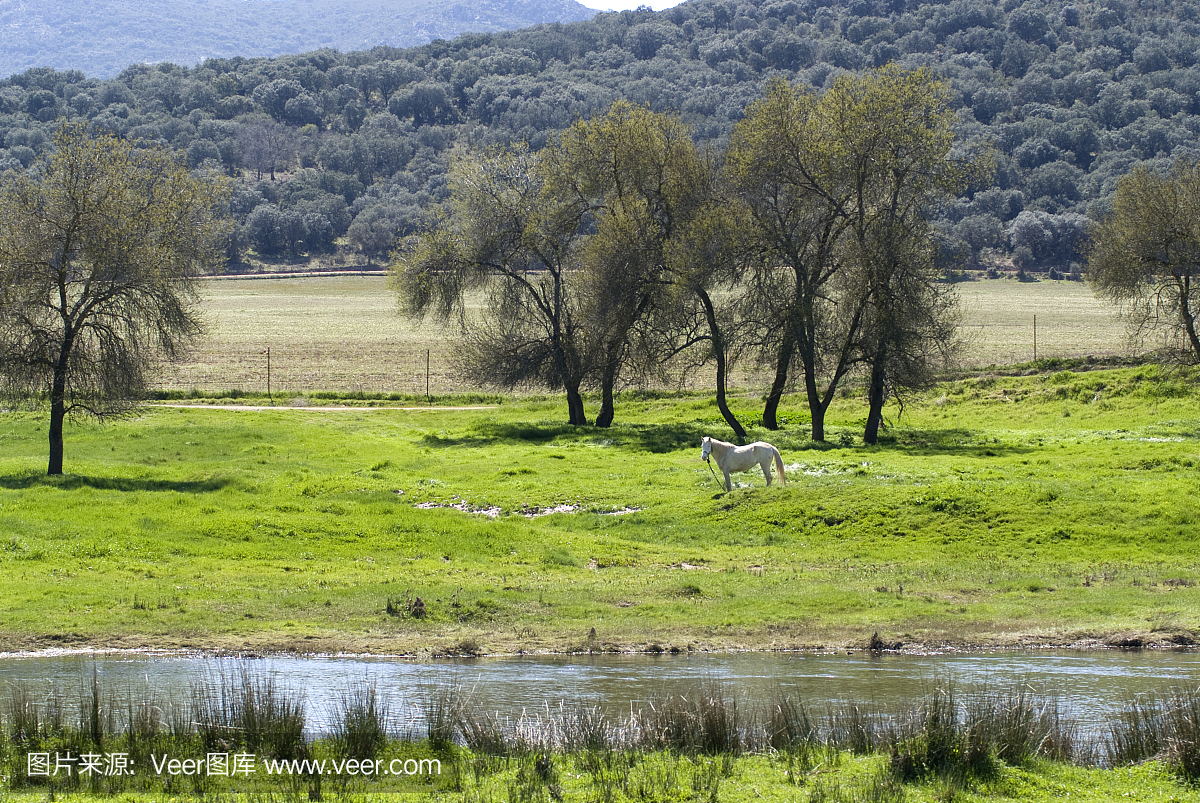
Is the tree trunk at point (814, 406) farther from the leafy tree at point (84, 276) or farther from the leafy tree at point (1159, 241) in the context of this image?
the leafy tree at point (84, 276)

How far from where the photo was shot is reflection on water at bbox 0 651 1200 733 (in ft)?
43.6

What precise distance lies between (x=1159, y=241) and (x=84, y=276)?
3857 centimetres

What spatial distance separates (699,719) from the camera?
37.2 feet

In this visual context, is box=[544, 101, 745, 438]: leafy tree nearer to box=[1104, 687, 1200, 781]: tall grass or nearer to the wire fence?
the wire fence

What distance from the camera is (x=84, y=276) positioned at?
29.8 m

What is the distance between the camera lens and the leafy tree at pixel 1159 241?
40500 millimetres

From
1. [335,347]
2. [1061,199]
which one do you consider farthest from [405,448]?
[1061,199]

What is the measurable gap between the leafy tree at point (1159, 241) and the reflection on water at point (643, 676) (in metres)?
30.4

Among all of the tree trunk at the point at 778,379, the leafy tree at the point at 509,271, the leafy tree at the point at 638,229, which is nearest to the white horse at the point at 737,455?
the tree trunk at the point at 778,379

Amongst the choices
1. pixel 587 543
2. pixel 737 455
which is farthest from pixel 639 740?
pixel 737 455

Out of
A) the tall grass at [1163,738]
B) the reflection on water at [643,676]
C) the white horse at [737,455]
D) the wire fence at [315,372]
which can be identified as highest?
the wire fence at [315,372]

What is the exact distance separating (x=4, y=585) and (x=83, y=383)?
1242cm

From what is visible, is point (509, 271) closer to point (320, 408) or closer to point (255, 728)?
point (320, 408)

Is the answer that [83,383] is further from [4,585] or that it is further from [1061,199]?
[1061,199]
